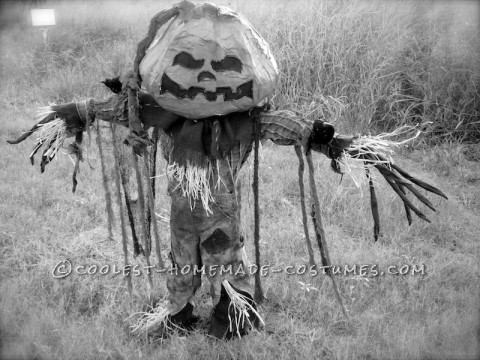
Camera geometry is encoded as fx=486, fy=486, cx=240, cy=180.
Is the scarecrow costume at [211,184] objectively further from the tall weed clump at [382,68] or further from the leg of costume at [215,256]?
the tall weed clump at [382,68]

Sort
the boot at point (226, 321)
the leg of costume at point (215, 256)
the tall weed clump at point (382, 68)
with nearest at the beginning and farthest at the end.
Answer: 1. the leg of costume at point (215, 256)
2. the boot at point (226, 321)
3. the tall weed clump at point (382, 68)

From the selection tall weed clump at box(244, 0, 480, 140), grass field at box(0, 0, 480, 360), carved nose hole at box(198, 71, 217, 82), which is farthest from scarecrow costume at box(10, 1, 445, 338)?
tall weed clump at box(244, 0, 480, 140)

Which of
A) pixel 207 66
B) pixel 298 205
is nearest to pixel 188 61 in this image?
pixel 207 66

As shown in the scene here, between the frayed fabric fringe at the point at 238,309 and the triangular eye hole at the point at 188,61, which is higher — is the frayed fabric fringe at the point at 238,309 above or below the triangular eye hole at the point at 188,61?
below

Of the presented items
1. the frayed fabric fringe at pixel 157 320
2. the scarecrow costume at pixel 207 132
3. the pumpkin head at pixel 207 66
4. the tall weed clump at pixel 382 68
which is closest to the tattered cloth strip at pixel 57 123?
the scarecrow costume at pixel 207 132

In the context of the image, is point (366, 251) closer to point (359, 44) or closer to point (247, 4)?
point (359, 44)

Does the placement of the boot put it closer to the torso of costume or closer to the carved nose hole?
the torso of costume

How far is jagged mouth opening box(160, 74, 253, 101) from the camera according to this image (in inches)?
57.7

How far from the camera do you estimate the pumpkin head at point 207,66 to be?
145 centimetres

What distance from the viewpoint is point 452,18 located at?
4043 millimetres

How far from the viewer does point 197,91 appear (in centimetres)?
147

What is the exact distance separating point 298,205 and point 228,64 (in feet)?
5.14

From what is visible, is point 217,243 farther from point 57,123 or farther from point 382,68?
point 382,68

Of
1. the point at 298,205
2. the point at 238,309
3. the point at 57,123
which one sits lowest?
the point at 298,205
